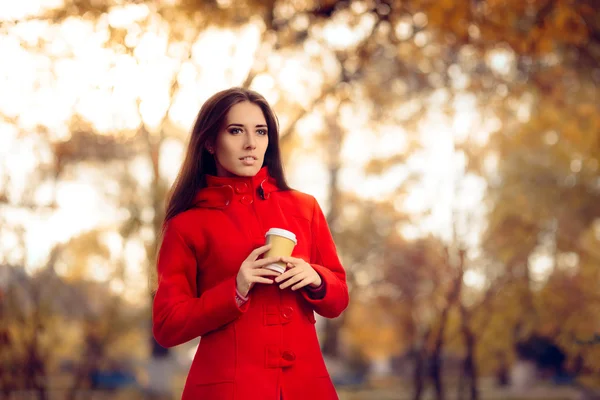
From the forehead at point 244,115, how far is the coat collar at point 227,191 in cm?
19

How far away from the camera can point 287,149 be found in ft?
32.8

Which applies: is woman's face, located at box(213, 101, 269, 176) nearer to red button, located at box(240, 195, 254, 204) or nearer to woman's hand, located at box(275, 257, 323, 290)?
red button, located at box(240, 195, 254, 204)

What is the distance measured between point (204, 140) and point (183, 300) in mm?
563

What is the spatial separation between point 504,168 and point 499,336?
333cm

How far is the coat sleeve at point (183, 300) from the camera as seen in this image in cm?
219

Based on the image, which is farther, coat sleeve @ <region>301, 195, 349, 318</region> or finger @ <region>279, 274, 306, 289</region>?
coat sleeve @ <region>301, 195, 349, 318</region>

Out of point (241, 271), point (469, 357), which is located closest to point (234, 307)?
point (241, 271)

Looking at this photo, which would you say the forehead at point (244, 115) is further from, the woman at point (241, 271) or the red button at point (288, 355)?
the red button at point (288, 355)

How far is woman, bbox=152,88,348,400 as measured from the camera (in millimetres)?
2215

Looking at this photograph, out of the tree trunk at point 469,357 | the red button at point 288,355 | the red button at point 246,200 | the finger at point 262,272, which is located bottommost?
the tree trunk at point 469,357

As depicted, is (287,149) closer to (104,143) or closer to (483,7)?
(104,143)

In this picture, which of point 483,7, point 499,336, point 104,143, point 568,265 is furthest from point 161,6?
point 568,265

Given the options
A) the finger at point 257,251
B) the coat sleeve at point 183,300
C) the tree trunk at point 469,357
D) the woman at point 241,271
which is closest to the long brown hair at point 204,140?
the woman at point 241,271

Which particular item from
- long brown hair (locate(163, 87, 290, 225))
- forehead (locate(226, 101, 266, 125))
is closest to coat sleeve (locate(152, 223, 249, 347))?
long brown hair (locate(163, 87, 290, 225))
